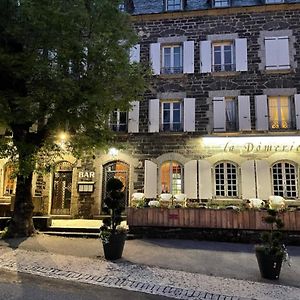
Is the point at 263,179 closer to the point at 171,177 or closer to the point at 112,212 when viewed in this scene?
the point at 171,177

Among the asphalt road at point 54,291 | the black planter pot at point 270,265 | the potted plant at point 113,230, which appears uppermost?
the potted plant at point 113,230

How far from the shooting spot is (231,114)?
40.0 ft

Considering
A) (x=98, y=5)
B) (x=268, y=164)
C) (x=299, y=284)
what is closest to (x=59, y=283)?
(x=299, y=284)

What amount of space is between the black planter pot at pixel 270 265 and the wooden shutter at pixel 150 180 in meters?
6.36

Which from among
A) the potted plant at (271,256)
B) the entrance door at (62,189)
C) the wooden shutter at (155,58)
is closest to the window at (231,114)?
the wooden shutter at (155,58)

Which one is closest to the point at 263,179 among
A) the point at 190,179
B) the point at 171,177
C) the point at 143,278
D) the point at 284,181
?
the point at 284,181

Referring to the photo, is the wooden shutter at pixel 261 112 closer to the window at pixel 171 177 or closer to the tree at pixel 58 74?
the window at pixel 171 177

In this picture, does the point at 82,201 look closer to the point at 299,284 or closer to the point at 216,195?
the point at 216,195

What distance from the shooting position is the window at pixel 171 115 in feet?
40.9

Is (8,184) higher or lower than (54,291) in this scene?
higher

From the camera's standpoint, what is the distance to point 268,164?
11328mm

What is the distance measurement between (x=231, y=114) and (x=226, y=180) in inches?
102

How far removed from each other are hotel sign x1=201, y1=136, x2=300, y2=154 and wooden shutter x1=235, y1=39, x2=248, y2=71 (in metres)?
2.79

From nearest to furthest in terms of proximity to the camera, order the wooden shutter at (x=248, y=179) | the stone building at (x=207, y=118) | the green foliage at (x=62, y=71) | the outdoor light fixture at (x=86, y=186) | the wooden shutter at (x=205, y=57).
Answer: the green foliage at (x=62, y=71) < the wooden shutter at (x=248, y=179) < the stone building at (x=207, y=118) < the outdoor light fixture at (x=86, y=186) < the wooden shutter at (x=205, y=57)
